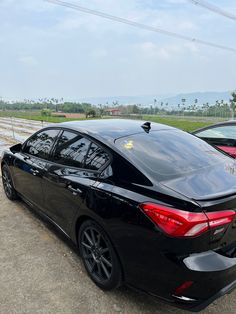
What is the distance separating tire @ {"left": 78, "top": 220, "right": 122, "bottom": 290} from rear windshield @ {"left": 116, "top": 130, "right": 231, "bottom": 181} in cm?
73

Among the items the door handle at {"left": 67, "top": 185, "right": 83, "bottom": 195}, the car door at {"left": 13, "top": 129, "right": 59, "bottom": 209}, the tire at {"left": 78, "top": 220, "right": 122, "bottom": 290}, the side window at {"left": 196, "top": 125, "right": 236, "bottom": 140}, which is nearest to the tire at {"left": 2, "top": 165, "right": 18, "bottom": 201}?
the car door at {"left": 13, "top": 129, "right": 59, "bottom": 209}

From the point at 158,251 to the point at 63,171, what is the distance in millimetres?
1522

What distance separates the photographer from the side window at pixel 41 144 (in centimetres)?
393

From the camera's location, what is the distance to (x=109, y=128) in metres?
3.43

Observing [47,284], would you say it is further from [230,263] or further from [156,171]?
[230,263]

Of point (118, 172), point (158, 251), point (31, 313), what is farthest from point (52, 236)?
point (158, 251)

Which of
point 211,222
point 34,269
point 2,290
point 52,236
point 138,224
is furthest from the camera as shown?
point 52,236

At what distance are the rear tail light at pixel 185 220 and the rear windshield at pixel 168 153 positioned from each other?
392 mm

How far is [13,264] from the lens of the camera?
335cm

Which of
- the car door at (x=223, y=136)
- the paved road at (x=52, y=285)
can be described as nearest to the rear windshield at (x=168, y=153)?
the paved road at (x=52, y=285)

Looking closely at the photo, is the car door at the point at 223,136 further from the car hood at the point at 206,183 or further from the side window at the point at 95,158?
the side window at the point at 95,158

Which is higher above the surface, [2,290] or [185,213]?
[185,213]

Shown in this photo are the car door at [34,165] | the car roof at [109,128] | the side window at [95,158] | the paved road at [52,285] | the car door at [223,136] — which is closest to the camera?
the paved road at [52,285]

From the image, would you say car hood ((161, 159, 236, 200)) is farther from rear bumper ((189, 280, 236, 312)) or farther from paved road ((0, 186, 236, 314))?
paved road ((0, 186, 236, 314))
